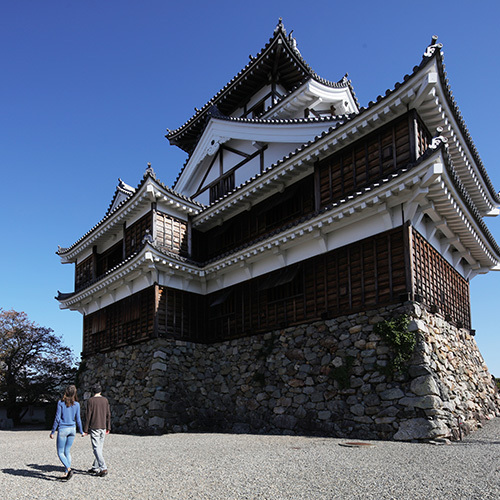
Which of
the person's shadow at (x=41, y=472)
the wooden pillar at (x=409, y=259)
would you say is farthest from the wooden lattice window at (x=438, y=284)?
the person's shadow at (x=41, y=472)

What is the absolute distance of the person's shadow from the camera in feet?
26.8

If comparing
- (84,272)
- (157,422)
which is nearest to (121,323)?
(157,422)

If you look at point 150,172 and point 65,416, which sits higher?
point 150,172

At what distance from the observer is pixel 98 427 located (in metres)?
8.22

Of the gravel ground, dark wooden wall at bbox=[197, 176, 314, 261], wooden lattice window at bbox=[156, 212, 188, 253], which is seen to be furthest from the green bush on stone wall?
wooden lattice window at bbox=[156, 212, 188, 253]

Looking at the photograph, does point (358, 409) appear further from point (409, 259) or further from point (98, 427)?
point (98, 427)

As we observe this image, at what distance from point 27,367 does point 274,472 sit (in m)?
26.0

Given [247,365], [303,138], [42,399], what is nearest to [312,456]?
[247,365]

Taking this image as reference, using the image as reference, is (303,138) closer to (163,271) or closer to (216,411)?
(163,271)

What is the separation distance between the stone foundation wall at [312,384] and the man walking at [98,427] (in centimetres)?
661

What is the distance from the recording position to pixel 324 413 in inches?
509

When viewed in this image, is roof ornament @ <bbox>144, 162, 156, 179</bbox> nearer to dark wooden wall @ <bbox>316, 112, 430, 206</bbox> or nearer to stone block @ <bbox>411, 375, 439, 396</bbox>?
dark wooden wall @ <bbox>316, 112, 430, 206</bbox>

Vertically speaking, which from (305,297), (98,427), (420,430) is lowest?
(420,430)

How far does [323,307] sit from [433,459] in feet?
20.2
